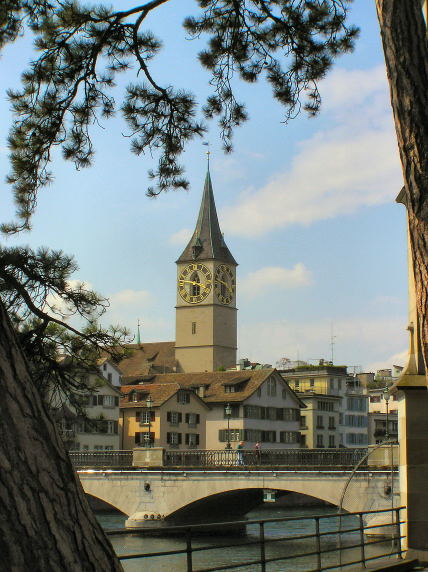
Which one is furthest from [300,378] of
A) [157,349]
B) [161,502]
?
[161,502]

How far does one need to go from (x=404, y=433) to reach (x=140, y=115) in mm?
5607

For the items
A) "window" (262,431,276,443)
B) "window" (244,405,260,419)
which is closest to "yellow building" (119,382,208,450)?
"window" (244,405,260,419)

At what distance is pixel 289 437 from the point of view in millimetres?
74750

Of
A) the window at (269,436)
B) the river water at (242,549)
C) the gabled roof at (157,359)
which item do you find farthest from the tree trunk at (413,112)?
the gabled roof at (157,359)

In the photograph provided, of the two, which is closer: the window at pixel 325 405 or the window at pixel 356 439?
the window at pixel 325 405

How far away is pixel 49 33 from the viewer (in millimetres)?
7500

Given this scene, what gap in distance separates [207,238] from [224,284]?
254 inches

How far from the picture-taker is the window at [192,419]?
68.8 metres

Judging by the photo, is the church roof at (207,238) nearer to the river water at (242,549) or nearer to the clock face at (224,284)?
the clock face at (224,284)

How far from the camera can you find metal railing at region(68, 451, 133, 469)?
46594 millimetres

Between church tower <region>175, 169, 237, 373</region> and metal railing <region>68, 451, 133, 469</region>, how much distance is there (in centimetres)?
7215

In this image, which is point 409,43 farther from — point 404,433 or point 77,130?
point 404,433

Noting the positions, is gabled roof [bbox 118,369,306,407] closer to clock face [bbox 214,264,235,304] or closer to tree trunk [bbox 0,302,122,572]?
clock face [bbox 214,264,235,304]

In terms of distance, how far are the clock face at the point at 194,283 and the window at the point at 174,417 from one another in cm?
5684
